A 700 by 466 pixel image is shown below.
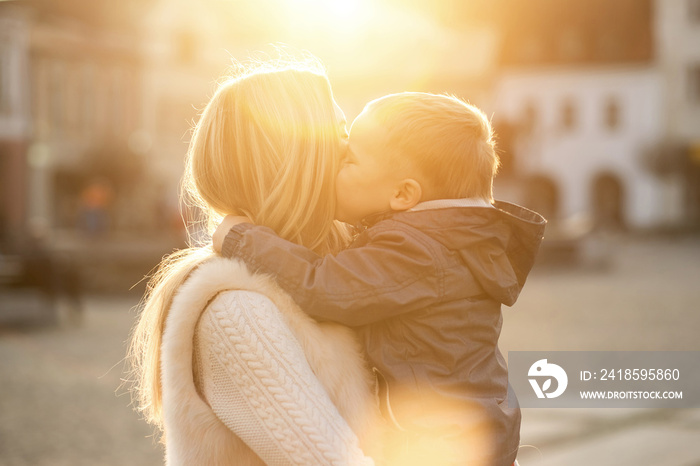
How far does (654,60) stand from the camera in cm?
4050

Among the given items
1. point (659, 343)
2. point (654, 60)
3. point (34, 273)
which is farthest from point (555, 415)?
point (654, 60)

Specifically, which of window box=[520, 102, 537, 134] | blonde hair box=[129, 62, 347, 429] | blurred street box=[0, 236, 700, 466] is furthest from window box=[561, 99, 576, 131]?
blonde hair box=[129, 62, 347, 429]

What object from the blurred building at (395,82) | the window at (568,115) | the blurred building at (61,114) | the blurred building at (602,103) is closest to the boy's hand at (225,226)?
the blurred building at (61,114)

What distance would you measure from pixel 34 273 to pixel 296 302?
11.3 m

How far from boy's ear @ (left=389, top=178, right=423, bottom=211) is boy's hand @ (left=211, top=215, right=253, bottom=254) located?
281 mm

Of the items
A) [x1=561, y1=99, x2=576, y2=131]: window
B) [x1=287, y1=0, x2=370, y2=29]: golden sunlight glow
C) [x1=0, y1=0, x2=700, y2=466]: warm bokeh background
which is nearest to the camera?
[x1=0, y1=0, x2=700, y2=466]: warm bokeh background

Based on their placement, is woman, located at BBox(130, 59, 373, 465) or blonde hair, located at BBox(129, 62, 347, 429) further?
blonde hair, located at BBox(129, 62, 347, 429)

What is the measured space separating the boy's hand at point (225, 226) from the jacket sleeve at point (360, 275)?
83 millimetres

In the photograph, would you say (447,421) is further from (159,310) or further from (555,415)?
(555,415)

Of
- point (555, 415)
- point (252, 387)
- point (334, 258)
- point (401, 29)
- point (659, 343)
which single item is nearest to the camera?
point (252, 387)

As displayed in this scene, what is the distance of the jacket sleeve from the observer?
1.78 meters

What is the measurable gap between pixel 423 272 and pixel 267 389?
1.14 feet

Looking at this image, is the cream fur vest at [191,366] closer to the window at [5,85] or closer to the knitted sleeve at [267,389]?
Answer: the knitted sleeve at [267,389]

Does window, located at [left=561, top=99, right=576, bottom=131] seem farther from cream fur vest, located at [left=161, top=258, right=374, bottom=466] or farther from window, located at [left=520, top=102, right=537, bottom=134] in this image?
cream fur vest, located at [left=161, top=258, right=374, bottom=466]
